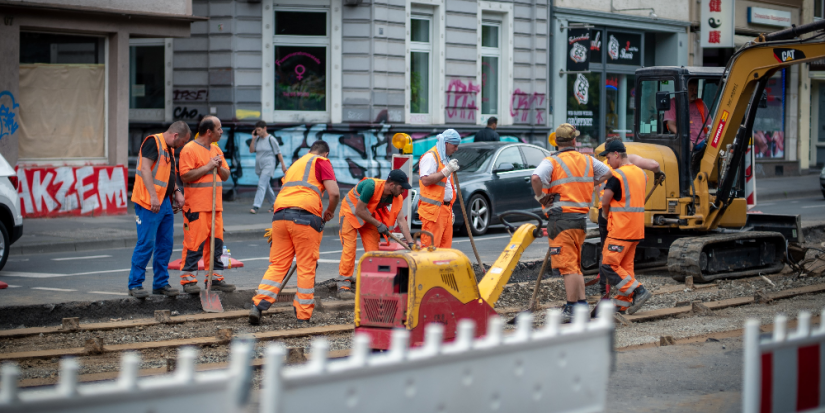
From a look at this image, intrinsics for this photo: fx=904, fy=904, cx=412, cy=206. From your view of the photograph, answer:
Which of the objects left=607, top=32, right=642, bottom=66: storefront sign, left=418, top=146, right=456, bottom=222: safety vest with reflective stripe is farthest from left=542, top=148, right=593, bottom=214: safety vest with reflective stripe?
left=607, top=32, right=642, bottom=66: storefront sign

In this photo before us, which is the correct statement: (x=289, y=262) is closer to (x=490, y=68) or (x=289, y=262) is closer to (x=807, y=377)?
(x=807, y=377)

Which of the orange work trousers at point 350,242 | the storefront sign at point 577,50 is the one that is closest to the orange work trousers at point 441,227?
the orange work trousers at point 350,242

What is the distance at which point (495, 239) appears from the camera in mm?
14625

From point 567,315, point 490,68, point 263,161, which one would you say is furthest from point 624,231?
point 490,68

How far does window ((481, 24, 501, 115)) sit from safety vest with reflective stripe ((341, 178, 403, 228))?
14.9 m

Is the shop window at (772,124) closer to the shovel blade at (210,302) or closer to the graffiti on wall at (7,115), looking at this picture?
the graffiti on wall at (7,115)

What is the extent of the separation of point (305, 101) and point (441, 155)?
11.5m

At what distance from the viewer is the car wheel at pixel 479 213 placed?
15.0 m

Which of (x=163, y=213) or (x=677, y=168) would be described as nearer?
(x=163, y=213)

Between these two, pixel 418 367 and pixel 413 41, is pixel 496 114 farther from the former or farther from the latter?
pixel 418 367

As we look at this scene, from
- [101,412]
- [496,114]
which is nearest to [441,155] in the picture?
[101,412]

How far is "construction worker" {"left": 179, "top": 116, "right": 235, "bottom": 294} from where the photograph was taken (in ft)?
29.7

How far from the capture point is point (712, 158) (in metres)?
11.2

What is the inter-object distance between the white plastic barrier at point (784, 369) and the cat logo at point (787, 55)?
25.9 feet
